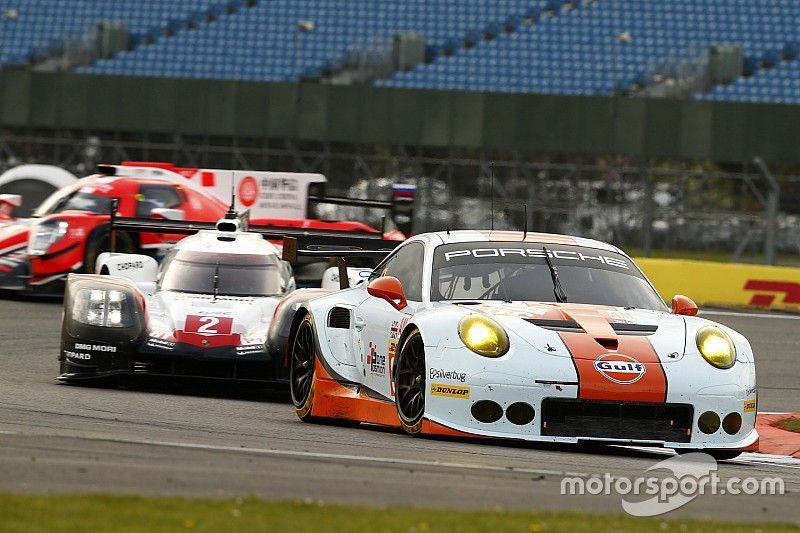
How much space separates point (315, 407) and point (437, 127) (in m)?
20.0

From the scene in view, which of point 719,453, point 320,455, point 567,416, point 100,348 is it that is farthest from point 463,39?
point 320,455

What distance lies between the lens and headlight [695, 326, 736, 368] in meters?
7.72

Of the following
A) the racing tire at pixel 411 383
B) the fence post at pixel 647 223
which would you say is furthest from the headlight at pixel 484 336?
the fence post at pixel 647 223

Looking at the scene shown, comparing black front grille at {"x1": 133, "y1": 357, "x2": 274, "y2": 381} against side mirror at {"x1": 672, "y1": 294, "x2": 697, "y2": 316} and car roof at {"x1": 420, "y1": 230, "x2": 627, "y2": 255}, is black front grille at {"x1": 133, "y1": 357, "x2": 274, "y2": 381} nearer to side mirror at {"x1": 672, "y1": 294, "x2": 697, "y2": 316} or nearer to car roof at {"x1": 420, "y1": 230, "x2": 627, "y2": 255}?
car roof at {"x1": 420, "y1": 230, "x2": 627, "y2": 255}

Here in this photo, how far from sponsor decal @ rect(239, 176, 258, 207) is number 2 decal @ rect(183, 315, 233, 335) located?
9253 millimetres

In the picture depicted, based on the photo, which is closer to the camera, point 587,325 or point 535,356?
point 535,356

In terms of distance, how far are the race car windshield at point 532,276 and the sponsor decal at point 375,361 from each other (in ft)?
1.54

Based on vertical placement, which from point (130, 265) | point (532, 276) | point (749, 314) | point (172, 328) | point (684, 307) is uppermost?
point (532, 276)

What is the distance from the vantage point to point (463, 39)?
102 ft

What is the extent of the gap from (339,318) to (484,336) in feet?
5.48

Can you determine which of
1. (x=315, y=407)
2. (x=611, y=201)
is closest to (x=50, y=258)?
(x=315, y=407)

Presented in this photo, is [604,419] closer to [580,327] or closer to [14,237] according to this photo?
[580,327]

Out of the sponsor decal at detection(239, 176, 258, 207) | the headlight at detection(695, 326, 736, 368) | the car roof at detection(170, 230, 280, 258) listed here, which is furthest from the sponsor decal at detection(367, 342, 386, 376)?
the sponsor decal at detection(239, 176, 258, 207)

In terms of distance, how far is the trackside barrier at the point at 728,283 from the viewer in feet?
69.8
